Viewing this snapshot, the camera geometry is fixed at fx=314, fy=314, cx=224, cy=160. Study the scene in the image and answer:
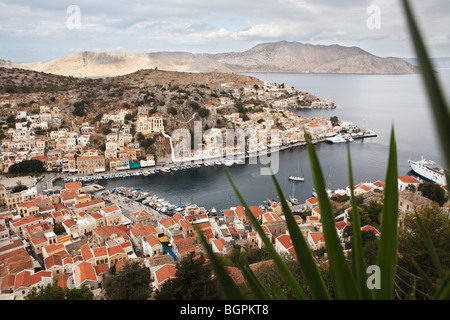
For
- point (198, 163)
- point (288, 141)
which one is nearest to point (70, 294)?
point (198, 163)

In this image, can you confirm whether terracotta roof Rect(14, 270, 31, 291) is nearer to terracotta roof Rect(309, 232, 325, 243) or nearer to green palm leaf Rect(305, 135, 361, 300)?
terracotta roof Rect(309, 232, 325, 243)

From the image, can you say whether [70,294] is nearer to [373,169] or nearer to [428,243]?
[428,243]

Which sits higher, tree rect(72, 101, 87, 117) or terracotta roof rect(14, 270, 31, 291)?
tree rect(72, 101, 87, 117)

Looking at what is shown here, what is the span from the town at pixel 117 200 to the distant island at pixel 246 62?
75.4 feet

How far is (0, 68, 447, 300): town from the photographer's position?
7.03 metres

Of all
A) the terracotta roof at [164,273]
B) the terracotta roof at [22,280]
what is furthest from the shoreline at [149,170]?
the terracotta roof at [164,273]

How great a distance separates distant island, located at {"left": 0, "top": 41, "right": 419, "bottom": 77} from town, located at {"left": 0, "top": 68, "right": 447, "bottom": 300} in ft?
75.4

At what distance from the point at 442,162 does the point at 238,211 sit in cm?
1043

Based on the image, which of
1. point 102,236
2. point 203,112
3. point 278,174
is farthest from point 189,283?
point 203,112

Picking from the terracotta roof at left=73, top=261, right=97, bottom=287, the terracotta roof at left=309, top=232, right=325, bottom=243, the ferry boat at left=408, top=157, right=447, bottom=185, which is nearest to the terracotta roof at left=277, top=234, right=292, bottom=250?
the terracotta roof at left=309, top=232, right=325, bottom=243

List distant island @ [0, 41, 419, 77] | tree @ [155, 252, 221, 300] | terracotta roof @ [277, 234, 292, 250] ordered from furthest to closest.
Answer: distant island @ [0, 41, 419, 77]
terracotta roof @ [277, 234, 292, 250]
tree @ [155, 252, 221, 300]

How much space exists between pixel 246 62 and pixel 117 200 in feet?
275

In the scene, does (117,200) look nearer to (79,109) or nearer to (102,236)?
(102,236)

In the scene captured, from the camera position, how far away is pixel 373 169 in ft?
51.8
